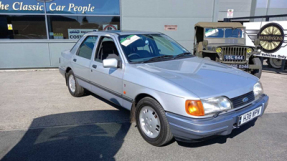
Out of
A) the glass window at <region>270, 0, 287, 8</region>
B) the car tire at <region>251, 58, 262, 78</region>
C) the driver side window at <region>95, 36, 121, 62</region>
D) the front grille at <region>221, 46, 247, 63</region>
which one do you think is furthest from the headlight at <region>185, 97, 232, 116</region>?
the glass window at <region>270, 0, 287, 8</region>

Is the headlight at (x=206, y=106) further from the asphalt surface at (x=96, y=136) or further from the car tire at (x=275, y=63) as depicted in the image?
the car tire at (x=275, y=63)

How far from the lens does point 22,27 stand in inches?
347

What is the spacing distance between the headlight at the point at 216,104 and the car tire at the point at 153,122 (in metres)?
0.54

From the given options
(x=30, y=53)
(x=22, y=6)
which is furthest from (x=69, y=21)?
(x=30, y=53)

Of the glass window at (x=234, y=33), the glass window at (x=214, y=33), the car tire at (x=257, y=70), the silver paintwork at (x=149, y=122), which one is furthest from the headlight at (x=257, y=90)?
the glass window at (x=234, y=33)

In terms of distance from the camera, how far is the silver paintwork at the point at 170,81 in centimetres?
274

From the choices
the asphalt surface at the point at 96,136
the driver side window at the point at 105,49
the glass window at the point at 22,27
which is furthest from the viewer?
the glass window at the point at 22,27

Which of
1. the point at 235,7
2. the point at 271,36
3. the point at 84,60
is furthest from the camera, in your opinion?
the point at 235,7

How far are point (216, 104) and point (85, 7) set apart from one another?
795 cm

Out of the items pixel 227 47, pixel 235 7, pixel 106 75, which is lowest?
pixel 106 75

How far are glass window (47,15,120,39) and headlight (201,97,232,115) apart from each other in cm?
742

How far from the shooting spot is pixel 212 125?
2.60 metres

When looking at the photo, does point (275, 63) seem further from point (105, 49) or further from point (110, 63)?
point (110, 63)

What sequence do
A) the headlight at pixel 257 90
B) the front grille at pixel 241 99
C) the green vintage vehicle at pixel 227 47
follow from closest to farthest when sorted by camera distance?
the front grille at pixel 241 99
the headlight at pixel 257 90
the green vintage vehicle at pixel 227 47
